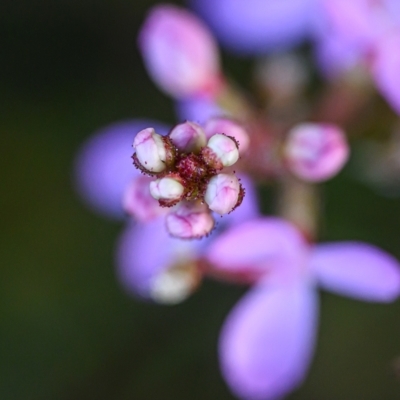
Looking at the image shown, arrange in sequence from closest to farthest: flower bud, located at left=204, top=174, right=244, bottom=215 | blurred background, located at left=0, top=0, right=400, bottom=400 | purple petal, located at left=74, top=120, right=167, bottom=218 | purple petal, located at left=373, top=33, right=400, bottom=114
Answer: flower bud, located at left=204, top=174, right=244, bottom=215 < purple petal, located at left=373, top=33, right=400, bottom=114 < purple petal, located at left=74, top=120, right=167, bottom=218 < blurred background, located at left=0, top=0, right=400, bottom=400

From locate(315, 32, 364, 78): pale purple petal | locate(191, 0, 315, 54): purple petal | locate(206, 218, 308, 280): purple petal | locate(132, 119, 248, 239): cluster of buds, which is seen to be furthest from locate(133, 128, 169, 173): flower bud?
locate(191, 0, 315, 54): purple petal

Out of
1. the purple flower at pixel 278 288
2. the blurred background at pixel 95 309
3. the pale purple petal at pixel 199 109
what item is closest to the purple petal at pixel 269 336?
the purple flower at pixel 278 288

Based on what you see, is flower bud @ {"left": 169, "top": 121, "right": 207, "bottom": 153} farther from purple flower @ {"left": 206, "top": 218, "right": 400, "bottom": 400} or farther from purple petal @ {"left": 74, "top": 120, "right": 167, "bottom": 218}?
purple petal @ {"left": 74, "top": 120, "right": 167, "bottom": 218}

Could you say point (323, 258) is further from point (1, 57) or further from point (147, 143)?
point (1, 57)

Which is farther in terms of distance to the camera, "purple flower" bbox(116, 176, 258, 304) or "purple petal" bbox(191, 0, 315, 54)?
"purple petal" bbox(191, 0, 315, 54)

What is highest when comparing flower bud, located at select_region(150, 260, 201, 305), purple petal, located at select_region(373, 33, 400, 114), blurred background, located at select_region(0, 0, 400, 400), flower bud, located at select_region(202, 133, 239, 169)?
flower bud, located at select_region(202, 133, 239, 169)

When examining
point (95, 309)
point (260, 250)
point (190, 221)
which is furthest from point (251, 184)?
point (95, 309)

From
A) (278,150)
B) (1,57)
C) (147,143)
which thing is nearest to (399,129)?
(278,150)

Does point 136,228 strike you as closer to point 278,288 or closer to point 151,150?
point 278,288
